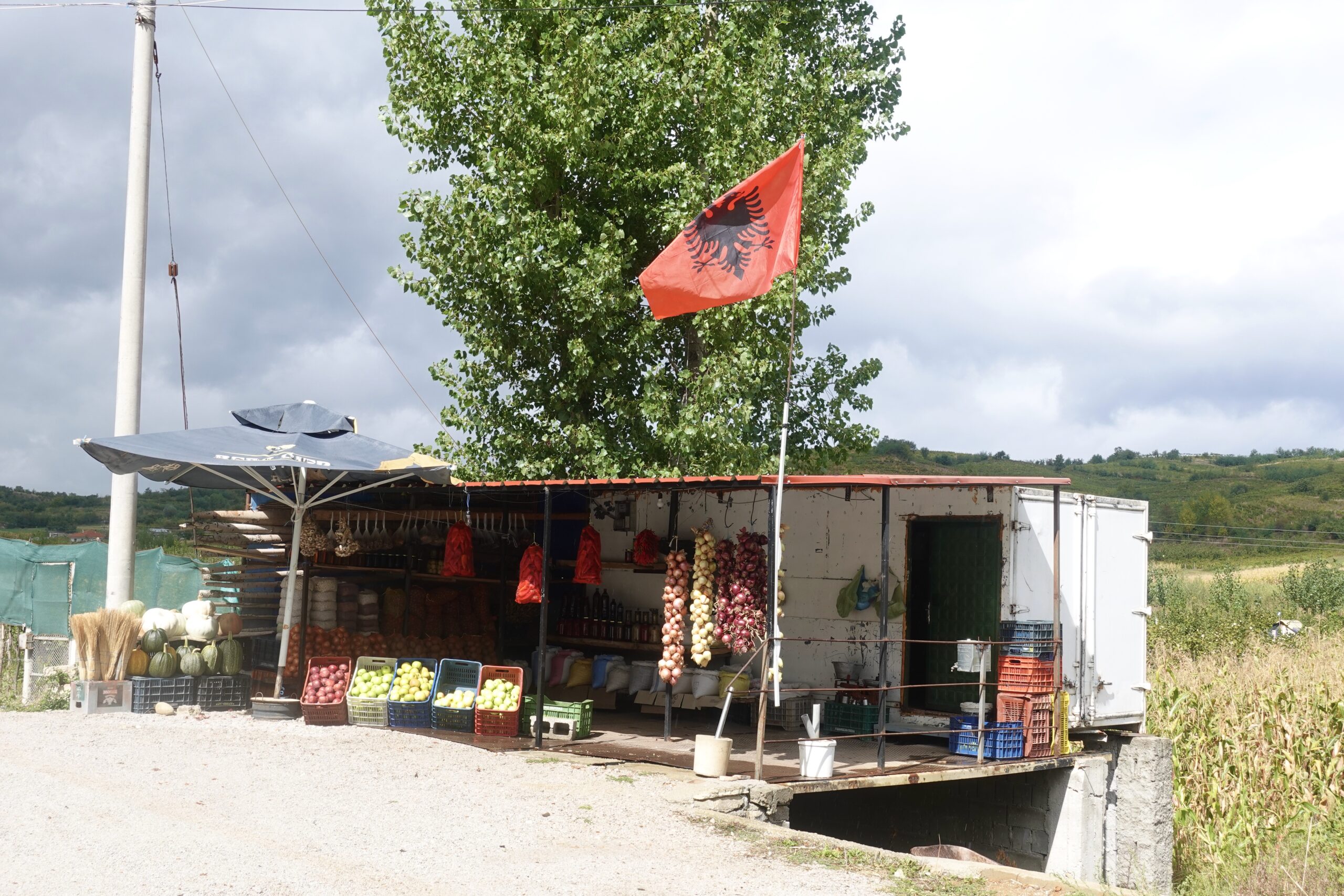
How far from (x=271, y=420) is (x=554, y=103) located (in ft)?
21.8

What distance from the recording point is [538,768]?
983 cm

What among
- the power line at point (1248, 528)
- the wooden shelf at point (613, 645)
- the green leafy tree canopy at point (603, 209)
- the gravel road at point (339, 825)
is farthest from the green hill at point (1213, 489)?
the gravel road at point (339, 825)

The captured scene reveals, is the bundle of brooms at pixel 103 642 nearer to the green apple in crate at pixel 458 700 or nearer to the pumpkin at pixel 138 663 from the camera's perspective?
the pumpkin at pixel 138 663

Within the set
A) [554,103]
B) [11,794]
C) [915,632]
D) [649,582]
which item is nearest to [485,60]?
[554,103]

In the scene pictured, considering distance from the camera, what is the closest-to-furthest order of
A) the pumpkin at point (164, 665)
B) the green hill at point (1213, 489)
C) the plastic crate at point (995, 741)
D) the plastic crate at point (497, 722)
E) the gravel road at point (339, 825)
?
the gravel road at point (339, 825) → the plastic crate at point (995, 741) → the plastic crate at point (497, 722) → the pumpkin at point (164, 665) → the green hill at point (1213, 489)

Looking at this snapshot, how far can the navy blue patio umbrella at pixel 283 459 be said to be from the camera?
11125 millimetres

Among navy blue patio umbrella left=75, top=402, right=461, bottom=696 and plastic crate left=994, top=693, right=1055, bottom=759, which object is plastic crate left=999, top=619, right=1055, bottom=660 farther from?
navy blue patio umbrella left=75, top=402, right=461, bottom=696

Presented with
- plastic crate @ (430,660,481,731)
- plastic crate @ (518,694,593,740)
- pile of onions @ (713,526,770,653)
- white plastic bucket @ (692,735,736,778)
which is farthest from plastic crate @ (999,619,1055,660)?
plastic crate @ (430,660,481,731)

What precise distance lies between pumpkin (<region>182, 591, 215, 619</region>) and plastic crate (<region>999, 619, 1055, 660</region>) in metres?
9.06

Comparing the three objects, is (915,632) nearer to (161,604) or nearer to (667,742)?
(667,742)

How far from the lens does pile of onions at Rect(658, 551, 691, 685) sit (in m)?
10.6

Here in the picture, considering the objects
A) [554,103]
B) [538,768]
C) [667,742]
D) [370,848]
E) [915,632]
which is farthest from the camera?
[554,103]

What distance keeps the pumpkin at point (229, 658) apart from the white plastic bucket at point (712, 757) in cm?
614

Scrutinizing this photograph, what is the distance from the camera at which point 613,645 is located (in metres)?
13.8
